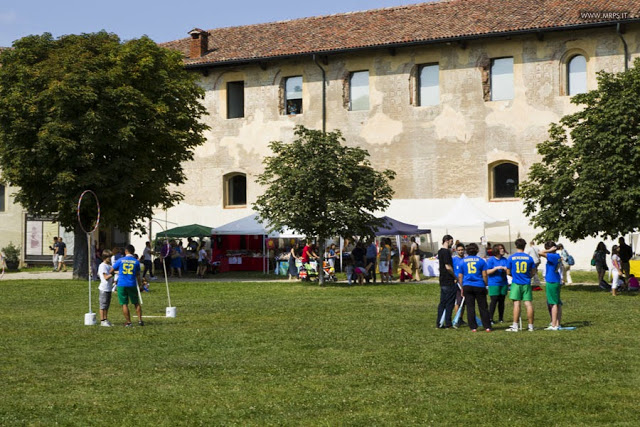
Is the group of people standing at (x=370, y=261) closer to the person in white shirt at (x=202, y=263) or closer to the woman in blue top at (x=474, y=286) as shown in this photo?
the person in white shirt at (x=202, y=263)

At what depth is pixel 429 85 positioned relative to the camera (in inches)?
1795

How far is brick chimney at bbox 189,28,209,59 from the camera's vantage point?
50.3 m


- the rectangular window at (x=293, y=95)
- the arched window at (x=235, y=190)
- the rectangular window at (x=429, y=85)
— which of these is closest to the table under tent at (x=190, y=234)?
the arched window at (x=235, y=190)

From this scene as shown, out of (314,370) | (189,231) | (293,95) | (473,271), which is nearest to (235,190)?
(189,231)

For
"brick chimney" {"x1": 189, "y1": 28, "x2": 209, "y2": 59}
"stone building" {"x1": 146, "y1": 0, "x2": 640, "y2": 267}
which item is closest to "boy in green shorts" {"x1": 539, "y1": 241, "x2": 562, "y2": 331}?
"stone building" {"x1": 146, "y1": 0, "x2": 640, "y2": 267}

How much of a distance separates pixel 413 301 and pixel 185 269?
20.0 meters

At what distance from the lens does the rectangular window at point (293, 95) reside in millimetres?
48344

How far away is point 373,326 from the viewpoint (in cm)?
1986

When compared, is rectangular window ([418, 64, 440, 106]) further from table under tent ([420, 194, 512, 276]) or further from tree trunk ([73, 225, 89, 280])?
tree trunk ([73, 225, 89, 280])

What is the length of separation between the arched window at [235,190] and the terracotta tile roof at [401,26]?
567 cm

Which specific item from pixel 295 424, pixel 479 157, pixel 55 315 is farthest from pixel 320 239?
pixel 295 424

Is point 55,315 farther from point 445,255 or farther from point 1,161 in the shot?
point 1,161

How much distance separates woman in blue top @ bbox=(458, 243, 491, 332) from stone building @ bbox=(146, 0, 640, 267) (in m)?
23.8

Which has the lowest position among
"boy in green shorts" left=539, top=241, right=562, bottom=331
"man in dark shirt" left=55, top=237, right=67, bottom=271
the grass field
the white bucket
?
the grass field
